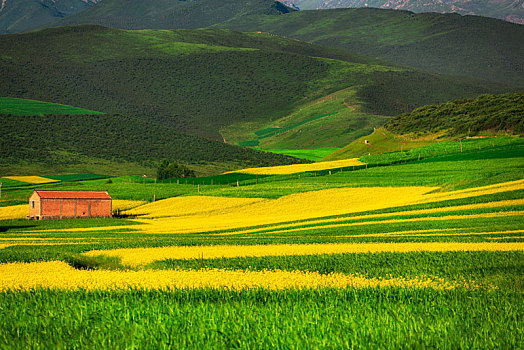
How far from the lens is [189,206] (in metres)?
74.9

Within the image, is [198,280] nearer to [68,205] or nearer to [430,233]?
[430,233]

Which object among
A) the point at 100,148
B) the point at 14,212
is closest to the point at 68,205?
the point at 14,212

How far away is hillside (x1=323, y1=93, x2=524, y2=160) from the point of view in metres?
106

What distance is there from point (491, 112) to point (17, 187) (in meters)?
89.7

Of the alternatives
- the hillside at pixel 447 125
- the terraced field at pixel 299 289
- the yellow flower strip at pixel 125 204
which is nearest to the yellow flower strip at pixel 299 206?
the yellow flower strip at pixel 125 204

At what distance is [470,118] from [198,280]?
108343 mm

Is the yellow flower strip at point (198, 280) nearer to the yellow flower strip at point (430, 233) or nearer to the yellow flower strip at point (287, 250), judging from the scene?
the yellow flower strip at point (287, 250)

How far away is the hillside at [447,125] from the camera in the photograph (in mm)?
105688

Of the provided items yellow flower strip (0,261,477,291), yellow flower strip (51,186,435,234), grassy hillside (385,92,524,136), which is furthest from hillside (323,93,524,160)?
yellow flower strip (0,261,477,291)

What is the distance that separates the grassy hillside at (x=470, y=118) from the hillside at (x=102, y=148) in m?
53.4

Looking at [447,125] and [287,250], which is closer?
[287,250]

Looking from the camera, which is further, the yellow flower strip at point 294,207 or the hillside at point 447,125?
the hillside at point 447,125

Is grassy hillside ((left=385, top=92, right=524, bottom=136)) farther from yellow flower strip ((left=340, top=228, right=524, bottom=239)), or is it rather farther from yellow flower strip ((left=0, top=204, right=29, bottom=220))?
yellow flower strip ((left=0, top=204, right=29, bottom=220))

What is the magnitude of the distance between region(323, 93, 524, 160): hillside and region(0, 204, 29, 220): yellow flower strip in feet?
210
